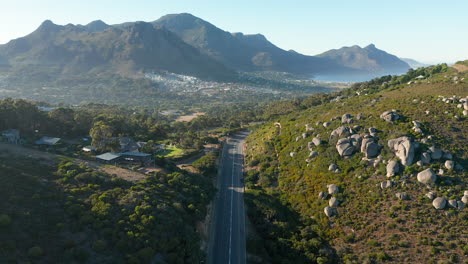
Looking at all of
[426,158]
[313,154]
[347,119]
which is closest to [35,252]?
[313,154]

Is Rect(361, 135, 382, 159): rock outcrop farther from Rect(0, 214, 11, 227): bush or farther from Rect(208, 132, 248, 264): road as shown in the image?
Rect(0, 214, 11, 227): bush

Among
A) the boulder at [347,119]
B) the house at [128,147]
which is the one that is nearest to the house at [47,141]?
the house at [128,147]

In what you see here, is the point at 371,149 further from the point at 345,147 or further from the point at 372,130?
the point at 372,130

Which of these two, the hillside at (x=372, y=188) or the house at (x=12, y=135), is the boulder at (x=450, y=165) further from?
the house at (x=12, y=135)

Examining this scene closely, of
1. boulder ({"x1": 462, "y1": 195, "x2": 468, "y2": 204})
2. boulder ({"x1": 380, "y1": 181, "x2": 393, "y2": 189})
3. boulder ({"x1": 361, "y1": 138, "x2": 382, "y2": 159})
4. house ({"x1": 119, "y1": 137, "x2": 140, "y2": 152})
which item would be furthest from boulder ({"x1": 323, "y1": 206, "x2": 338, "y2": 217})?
house ({"x1": 119, "y1": 137, "x2": 140, "y2": 152})

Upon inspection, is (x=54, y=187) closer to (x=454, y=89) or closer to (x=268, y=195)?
(x=268, y=195)
